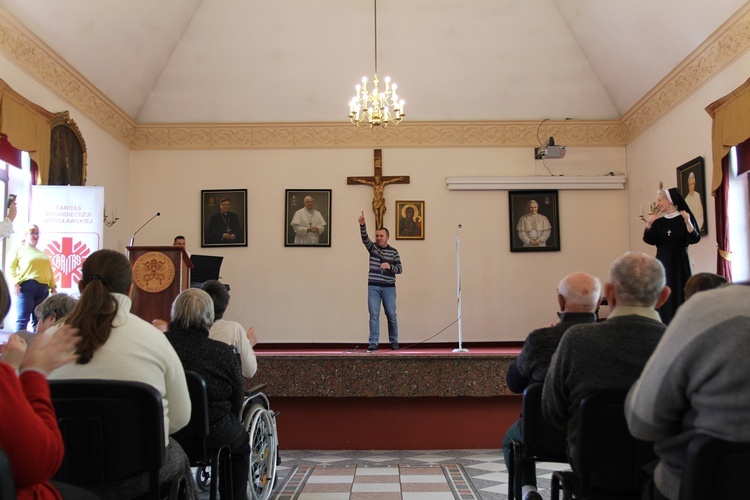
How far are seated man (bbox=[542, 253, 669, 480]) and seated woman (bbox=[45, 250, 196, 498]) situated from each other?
4.37ft

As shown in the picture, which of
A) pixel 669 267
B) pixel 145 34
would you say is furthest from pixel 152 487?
pixel 145 34

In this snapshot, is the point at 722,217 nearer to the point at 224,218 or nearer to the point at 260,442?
the point at 260,442

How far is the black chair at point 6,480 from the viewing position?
145 centimetres

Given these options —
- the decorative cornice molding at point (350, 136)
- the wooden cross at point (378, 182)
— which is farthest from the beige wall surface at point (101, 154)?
the wooden cross at point (378, 182)

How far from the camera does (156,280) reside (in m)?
6.44

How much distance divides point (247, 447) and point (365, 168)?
758 cm

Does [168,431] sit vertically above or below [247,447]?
above

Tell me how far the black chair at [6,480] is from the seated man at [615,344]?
1658mm

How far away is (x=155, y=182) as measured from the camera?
10695 mm

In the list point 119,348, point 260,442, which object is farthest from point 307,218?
point 119,348

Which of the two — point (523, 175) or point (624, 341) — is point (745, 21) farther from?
point (624, 341)

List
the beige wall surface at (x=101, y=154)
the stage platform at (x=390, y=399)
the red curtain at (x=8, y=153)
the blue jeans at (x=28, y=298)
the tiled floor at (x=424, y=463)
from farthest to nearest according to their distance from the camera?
the beige wall surface at (x=101, y=154) → the red curtain at (x=8, y=153) → the blue jeans at (x=28, y=298) → the stage platform at (x=390, y=399) → the tiled floor at (x=424, y=463)

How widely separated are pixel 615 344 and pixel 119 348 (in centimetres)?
163

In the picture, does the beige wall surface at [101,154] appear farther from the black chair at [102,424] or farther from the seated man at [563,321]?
→ the seated man at [563,321]
